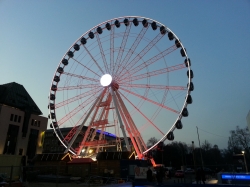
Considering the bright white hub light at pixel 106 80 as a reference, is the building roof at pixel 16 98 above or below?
above

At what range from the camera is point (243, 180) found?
55.6ft

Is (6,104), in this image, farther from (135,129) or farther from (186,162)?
(186,162)

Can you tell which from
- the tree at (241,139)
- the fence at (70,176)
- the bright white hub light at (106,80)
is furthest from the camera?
the tree at (241,139)

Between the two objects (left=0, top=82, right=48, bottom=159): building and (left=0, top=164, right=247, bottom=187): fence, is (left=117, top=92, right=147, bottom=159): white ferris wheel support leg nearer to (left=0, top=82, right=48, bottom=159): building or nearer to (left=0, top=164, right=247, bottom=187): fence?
(left=0, top=164, right=247, bottom=187): fence

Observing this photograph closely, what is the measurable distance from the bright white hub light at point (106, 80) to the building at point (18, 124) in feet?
95.0

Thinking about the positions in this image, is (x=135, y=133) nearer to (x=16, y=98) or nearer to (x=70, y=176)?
(x=70, y=176)

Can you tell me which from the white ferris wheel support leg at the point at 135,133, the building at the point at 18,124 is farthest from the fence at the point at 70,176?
the building at the point at 18,124

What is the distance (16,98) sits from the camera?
52.3 m

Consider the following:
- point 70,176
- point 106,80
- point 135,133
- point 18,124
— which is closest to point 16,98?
point 18,124

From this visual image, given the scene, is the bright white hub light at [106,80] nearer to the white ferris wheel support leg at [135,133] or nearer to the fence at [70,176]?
the white ferris wheel support leg at [135,133]

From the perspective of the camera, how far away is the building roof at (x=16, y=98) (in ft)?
163

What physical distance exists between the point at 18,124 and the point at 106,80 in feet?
101

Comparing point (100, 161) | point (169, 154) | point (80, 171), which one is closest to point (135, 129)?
point (100, 161)

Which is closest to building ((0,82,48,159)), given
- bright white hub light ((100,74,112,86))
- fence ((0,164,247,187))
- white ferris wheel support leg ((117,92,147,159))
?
fence ((0,164,247,187))
